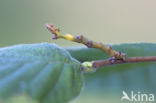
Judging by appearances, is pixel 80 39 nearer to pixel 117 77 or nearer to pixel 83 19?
pixel 117 77

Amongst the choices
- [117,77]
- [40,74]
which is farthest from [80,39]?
[117,77]

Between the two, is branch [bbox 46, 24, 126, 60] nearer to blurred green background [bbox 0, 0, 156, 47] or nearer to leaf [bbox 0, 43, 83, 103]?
leaf [bbox 0, 43, 83, 103]

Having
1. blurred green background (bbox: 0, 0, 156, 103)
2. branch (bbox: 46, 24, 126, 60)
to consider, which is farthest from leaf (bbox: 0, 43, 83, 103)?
blurred green background (bbox: 0, 0, 156, 103)

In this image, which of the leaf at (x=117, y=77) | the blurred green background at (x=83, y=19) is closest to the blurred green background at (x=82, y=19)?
the blurred green background at (x=83, y=19)

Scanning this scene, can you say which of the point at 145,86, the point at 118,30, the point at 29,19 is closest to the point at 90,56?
the point at 145,86

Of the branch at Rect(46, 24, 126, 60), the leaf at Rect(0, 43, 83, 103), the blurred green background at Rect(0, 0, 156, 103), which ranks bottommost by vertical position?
the leaf at Rect(0, 43, 83, 103)

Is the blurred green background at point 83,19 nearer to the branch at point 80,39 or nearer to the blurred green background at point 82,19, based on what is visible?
the blurred green background at point 82,19
